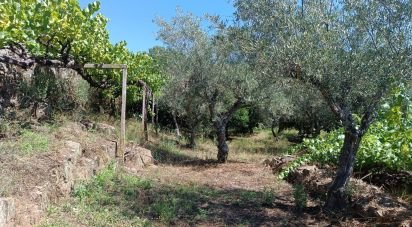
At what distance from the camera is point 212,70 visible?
40.9ft

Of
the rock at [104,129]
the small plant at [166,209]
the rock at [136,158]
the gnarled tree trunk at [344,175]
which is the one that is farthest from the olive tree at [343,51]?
the rock at [104,129]

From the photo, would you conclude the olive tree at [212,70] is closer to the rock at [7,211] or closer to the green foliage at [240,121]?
the rock at [7,211]

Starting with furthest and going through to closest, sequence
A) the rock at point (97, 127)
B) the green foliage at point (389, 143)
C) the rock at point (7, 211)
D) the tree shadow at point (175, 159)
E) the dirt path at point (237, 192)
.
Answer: the tree shadow at point (175, 159) → the rock at point (97, 127) → the green foliage at point (389, 143) → the dirt path at point (237, 192) → the rock at point (7, 211)

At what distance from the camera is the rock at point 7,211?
413cm

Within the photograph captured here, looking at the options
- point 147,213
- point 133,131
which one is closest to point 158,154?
point 133,131

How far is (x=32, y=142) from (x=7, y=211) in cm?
254

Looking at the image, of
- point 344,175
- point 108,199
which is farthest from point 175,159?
point 344,175

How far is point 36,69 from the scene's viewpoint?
31.4ft

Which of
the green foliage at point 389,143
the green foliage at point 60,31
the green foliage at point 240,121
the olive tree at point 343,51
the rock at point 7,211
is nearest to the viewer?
the rock at point 7,211

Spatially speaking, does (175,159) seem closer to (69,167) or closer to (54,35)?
(54,35)

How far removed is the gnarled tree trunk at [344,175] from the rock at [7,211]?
463 cm

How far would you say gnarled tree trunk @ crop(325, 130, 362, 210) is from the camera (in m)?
6.25

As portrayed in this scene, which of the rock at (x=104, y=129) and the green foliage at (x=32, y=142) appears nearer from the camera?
the green foliage at (x=32, y=142)

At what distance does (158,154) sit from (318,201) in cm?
667
